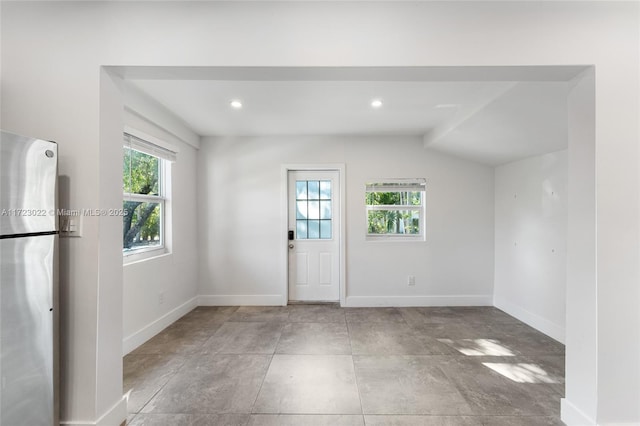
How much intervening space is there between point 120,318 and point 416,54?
2.40m

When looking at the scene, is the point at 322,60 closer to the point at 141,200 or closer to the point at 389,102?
the point at 389,102

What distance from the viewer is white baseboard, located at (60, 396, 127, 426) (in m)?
1.57

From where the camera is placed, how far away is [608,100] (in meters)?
1.60

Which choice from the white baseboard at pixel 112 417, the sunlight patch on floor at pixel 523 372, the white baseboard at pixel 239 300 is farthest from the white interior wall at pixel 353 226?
the white baseboard at pixel 112 417

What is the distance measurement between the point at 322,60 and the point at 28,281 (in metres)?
1.89

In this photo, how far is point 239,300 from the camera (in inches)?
157

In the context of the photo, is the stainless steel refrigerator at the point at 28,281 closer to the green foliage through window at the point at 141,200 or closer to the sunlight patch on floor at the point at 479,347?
the green foliage through window at the point at 141,200

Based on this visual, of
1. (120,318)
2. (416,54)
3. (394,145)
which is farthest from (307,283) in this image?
(416,54)

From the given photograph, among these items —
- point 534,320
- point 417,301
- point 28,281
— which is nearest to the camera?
point 28,281

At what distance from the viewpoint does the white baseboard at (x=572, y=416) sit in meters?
1.62

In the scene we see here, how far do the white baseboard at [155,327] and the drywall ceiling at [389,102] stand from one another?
227cm

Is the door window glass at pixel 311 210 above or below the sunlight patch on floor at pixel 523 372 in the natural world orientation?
above

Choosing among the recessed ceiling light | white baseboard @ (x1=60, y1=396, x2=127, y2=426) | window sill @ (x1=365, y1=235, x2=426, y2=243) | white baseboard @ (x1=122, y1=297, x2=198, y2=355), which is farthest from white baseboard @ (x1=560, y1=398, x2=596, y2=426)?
white baseboard @ (x1=122, y1=297, x2=198, y2=355)

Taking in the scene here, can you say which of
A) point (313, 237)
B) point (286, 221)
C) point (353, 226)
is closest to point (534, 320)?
point (353, 226)
